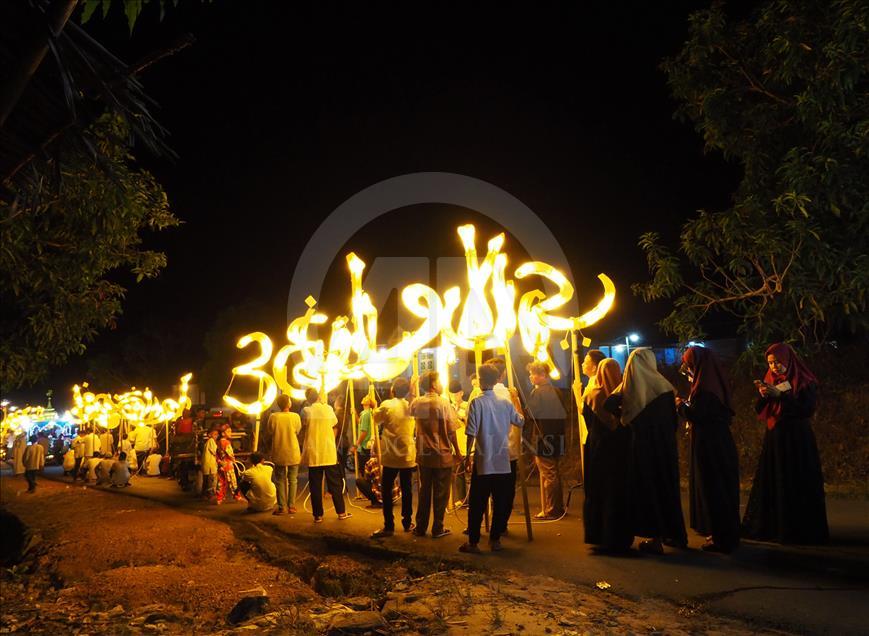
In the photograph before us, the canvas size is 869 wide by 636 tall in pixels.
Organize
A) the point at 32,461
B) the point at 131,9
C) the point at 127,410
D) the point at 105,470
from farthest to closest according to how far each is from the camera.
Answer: the point at 127,410 < the point at 105,470 < the point at 32,461 < the point at 131,9

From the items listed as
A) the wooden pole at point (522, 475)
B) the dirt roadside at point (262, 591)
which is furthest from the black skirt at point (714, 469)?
the wooden pole at point (522, 475)

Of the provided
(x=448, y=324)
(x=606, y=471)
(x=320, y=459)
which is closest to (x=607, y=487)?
(x=606, y=471)

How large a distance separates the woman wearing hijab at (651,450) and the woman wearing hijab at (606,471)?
0.12 m

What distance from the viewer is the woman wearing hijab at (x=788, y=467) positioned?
5.96 metres

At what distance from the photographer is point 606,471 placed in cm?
616

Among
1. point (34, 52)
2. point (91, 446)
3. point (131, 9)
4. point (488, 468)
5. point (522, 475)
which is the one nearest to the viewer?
point (131, 9)

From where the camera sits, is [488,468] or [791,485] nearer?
[791,485]

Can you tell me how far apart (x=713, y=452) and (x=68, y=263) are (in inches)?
348

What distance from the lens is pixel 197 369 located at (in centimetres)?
4012

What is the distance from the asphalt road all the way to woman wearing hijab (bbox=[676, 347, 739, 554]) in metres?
0.24

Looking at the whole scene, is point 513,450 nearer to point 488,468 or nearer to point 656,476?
point 488,468

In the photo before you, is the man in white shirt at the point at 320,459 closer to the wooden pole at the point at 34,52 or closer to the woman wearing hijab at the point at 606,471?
the woman wearing hijab at the point at 606,471

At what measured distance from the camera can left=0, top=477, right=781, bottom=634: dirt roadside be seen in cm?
460

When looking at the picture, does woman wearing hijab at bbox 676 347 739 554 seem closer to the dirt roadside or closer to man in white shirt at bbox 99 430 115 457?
the dirt roadside
